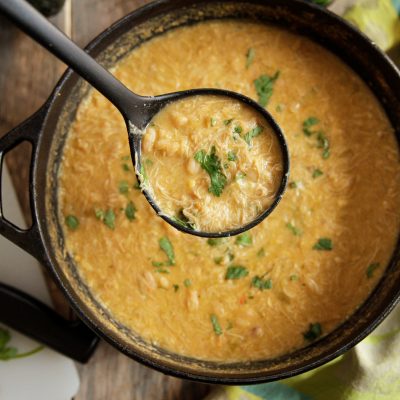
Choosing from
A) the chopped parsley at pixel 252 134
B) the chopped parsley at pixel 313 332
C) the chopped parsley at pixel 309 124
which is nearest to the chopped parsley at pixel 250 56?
the chopped parsley at pixel 309 124

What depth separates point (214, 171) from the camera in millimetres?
2621

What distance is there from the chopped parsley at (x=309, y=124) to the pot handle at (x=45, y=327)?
1534mm

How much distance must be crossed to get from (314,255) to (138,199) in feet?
3.05

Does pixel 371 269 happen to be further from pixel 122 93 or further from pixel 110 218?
pixel 122 93

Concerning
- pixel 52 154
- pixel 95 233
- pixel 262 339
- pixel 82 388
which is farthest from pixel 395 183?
pixel 82 388

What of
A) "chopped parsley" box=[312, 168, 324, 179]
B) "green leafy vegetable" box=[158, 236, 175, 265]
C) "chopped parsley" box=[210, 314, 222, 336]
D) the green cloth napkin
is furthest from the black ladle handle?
the green cloth napkin

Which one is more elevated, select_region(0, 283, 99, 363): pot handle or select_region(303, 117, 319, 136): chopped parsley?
select_region(303, 117, 319, 136): chopped parsley

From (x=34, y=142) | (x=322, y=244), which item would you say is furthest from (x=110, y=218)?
(x=322, y=244)

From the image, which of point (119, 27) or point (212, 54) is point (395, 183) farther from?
point (119, 27)

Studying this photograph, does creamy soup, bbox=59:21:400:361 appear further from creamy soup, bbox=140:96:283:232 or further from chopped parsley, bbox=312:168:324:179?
creamy soup, bbox=140:96:283:232

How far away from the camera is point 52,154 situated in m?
3.12

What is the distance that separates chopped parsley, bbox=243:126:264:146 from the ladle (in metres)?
0.05

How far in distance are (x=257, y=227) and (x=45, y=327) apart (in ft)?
4.04

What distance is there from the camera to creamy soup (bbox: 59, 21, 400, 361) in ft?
9.85
